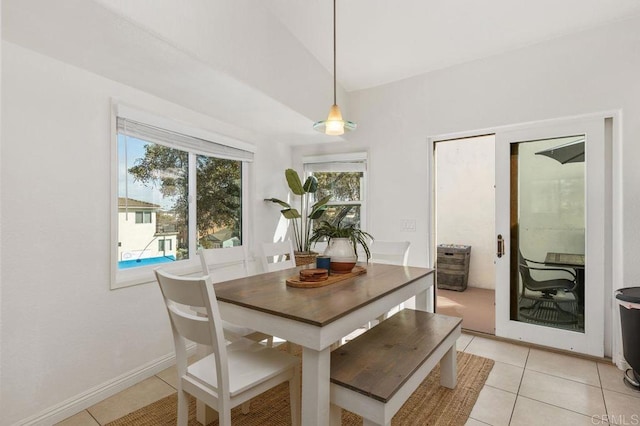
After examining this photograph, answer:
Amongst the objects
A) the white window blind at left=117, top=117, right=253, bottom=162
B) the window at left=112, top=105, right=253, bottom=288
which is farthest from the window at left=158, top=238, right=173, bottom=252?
the white window blind at left=117, top=117, right=253, bottom=162

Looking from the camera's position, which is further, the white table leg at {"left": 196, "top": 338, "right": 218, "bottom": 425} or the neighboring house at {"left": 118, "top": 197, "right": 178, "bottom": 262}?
the neighboring house at {"left": 118, "top": 197, "right": 178, "bottom": 262}

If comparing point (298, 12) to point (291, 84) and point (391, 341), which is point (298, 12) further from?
point (391, 341)

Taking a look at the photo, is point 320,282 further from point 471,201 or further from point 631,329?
point 471,201

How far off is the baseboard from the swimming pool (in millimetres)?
780

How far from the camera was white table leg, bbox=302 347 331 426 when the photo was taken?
134 cm

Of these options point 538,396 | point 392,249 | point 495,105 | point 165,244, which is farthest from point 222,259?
point 495,105

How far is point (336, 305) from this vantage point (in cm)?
152

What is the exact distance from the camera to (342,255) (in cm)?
224

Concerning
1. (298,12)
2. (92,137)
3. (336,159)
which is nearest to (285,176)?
(336,159)

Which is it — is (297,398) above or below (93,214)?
below

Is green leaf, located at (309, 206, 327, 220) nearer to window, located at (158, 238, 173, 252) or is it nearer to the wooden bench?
window, located at (158, 238, 173, 252)

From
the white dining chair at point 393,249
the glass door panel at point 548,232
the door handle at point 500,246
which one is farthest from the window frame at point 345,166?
the glass door panel at point 548,232

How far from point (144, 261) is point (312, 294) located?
168 cm

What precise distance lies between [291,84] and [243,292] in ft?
6.49
